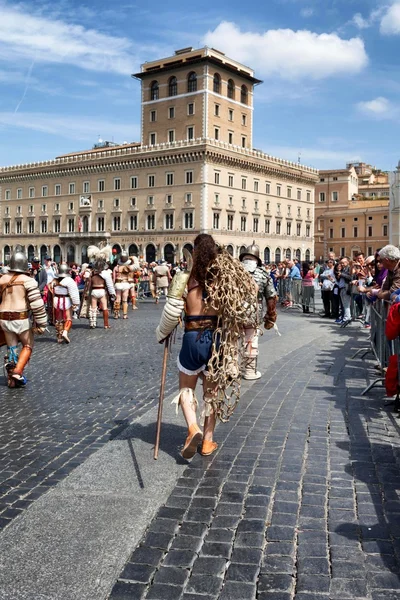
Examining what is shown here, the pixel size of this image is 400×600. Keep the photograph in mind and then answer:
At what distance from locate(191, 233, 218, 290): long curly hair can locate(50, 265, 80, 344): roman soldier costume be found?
7988 millimetres

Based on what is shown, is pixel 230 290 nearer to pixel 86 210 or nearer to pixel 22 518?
pixel 22 518

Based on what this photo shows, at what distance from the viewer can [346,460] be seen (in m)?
4.54

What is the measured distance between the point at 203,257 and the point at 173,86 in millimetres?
72473

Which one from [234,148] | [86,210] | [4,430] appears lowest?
[4,430]

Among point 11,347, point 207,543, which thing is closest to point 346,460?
point 207,543

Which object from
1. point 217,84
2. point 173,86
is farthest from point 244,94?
point 173,86

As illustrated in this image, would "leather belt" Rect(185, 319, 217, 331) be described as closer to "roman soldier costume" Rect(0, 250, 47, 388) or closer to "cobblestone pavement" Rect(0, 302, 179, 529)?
"cobblestone pavement" Rect(0, 302, 179, 529)

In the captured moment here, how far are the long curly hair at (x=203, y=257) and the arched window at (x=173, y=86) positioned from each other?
71.6 m

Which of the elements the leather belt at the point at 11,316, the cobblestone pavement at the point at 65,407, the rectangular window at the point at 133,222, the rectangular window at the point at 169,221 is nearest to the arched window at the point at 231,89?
the rectangular window at the point at 169,221

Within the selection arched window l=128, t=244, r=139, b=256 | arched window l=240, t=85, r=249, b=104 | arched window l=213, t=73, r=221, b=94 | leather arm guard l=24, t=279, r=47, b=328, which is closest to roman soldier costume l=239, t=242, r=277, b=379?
leather arm guard l=24, t=279, r=47, b=328

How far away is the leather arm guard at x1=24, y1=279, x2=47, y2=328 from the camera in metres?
7.82

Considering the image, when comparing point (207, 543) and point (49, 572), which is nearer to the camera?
point (49, 572)

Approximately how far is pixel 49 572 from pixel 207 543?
81 centimetres

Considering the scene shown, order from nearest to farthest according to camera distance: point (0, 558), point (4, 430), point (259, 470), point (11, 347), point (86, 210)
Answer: point (0, 558) < point (259, 470) < point (4, 430) < point (11, 347) < point (86, 210)
